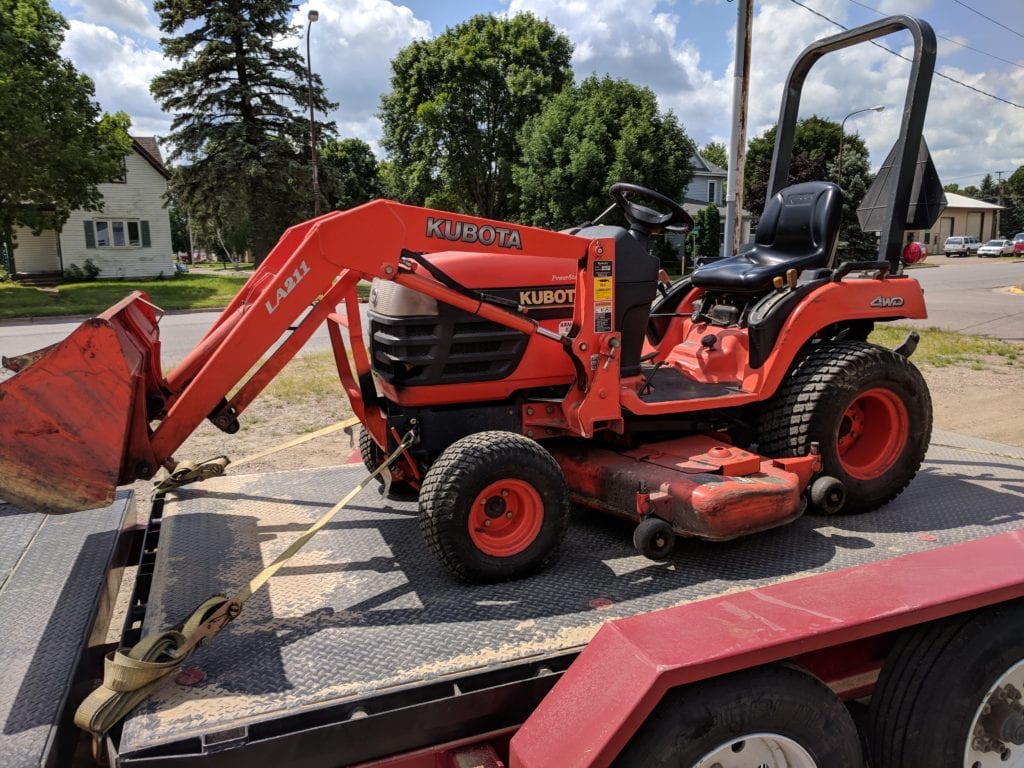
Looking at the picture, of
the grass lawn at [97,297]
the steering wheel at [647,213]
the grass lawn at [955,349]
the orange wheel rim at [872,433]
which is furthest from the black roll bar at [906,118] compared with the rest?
Answer: the grass lawn at [97,297]

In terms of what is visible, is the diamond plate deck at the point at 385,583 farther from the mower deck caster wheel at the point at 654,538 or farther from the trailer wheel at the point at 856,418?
the trailer wheel at the point at 856,418

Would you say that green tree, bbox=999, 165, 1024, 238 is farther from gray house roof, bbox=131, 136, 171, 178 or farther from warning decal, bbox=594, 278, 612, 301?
warning decal, bbox=594, 278, 612, 301

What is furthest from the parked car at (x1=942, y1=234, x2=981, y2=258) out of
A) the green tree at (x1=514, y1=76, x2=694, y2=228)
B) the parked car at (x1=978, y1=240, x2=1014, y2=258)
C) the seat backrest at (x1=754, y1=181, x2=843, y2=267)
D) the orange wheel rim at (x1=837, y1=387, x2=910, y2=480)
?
the orange wheel rim at (x1=837, y1=387, x2=910, y2=480)

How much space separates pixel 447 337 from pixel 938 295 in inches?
896

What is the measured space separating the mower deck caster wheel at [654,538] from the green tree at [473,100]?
28154mm

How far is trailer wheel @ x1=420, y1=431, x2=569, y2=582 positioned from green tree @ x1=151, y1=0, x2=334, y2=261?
23.2 meters

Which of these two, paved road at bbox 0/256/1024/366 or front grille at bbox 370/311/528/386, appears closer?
front grille at bbox 370/311/528/386

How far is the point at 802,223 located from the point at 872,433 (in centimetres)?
119

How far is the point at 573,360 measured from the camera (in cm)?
→ 331

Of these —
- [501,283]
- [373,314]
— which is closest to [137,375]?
[373,314]

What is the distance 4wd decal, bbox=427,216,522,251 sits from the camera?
116 inches

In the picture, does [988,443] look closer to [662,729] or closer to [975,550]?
[975,550]

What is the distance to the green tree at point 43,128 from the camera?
18.6m

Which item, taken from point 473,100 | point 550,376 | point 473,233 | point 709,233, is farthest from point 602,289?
point 709,233
